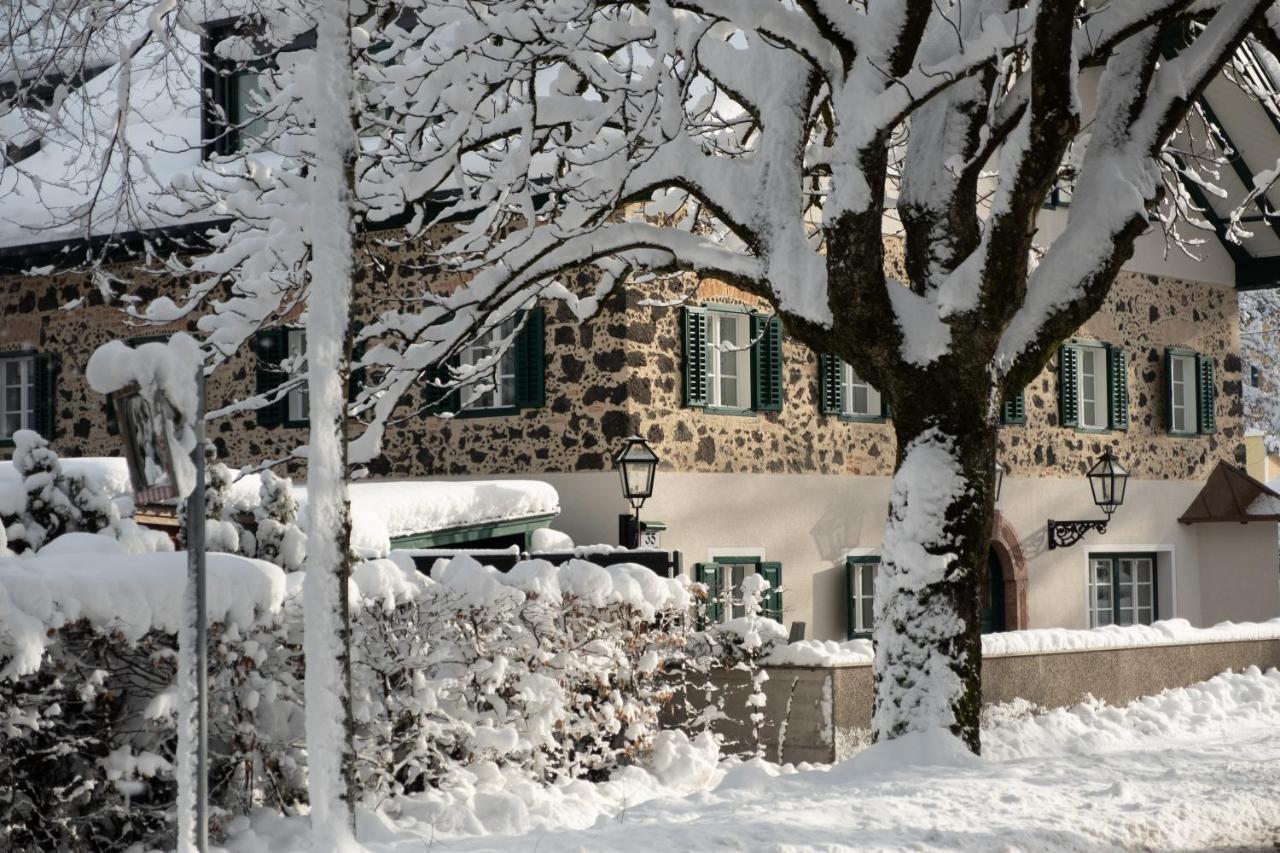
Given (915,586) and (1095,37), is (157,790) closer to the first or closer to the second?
(915,586)

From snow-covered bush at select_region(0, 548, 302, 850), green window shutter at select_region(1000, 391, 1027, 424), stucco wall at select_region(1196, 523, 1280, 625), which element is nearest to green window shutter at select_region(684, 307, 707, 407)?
green window shutter at select_region(1000, 391, 1027, 424)

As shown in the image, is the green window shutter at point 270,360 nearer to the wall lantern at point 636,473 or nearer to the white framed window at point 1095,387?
the wall lantern at point 636,473

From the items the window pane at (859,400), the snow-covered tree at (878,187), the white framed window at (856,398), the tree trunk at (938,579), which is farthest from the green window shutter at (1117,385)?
the tree trunk at (938,579)

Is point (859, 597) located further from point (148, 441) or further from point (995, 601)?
point (148, 441)

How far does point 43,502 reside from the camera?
30.2 ft

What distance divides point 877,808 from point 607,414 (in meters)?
8.83

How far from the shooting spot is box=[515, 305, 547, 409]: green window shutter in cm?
1695

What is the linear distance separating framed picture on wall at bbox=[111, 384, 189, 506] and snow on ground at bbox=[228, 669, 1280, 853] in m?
2.58

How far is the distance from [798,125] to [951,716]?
12.3ft

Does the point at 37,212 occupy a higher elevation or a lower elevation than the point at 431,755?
higher

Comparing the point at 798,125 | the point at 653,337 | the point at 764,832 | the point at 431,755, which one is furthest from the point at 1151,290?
the point at 764,832

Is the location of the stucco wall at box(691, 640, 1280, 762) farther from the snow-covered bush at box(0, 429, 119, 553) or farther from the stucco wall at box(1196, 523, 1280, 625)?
the snow-covered bush at box(0, 429, 119, 553)

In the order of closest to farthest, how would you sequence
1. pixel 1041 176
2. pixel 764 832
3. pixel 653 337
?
pixel 764 832 < pixel 1041 176 < pixel 653 337

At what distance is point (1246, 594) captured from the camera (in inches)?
944
